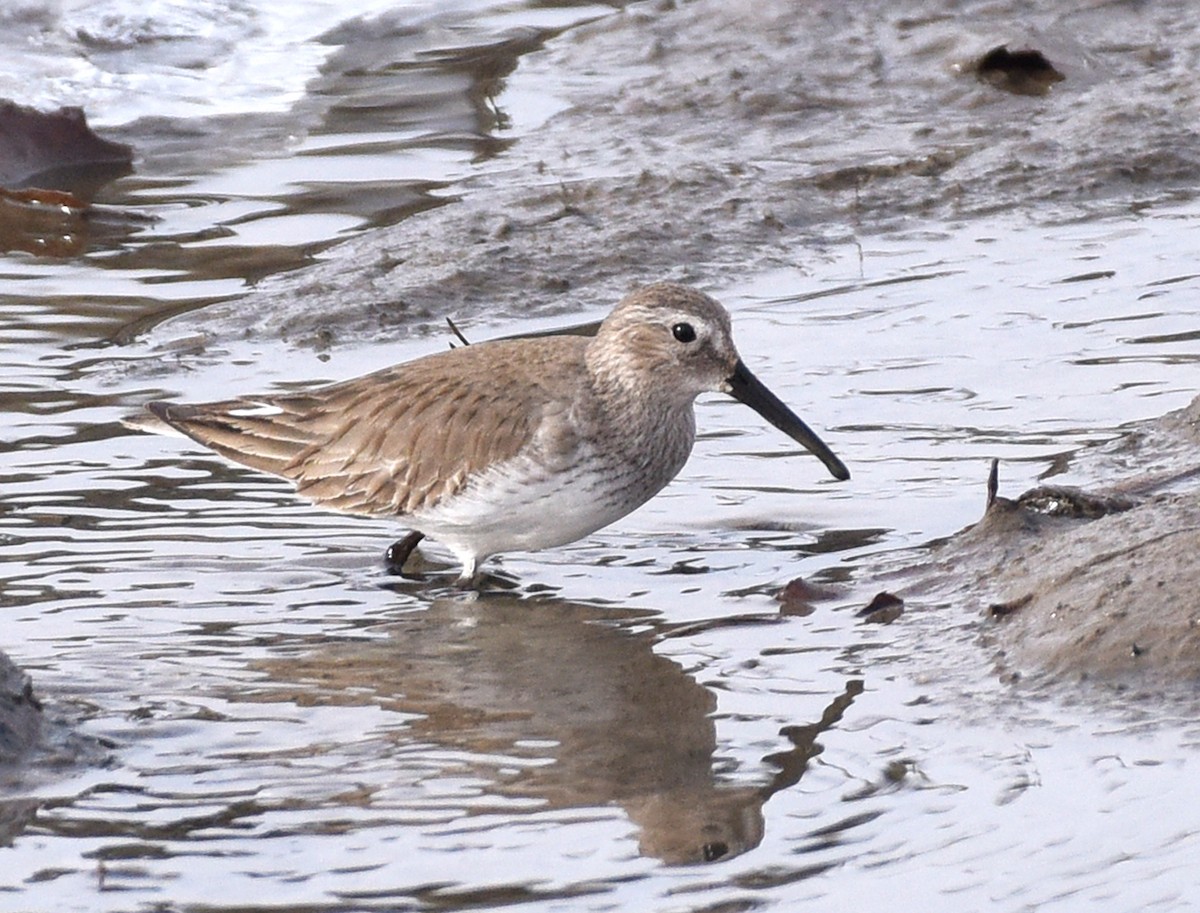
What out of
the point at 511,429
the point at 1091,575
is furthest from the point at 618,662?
the point at 1091,575

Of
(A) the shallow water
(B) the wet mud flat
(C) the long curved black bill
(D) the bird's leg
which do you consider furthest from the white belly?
(B) the wet mud flat

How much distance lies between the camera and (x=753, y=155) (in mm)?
11172

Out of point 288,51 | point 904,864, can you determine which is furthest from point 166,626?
point 288,51

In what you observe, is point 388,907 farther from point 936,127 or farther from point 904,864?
point 936,127

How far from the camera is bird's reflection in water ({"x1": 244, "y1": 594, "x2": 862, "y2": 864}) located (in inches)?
195

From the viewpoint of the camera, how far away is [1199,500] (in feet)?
20.2

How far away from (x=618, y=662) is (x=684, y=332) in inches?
58.5

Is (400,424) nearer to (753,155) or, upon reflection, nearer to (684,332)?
(684,332)

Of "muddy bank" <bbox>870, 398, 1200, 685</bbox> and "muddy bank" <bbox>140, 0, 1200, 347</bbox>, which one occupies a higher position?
"muddy bank" <bbox>140, 0, 1200, 347</bbox>

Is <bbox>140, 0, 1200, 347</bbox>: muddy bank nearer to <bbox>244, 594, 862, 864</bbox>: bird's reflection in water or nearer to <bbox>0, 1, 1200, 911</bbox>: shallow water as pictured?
<bbox>0, 1, 1200, 911</bbox>: shallow water

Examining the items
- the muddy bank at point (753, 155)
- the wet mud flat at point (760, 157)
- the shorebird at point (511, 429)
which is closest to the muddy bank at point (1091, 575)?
the wet mud flat at point (760, 157)

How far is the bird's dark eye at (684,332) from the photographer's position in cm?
709

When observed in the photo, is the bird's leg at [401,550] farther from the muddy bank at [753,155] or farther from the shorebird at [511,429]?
the muddy bank at [753,155]

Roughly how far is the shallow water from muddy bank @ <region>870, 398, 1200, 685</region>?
0.15 m
